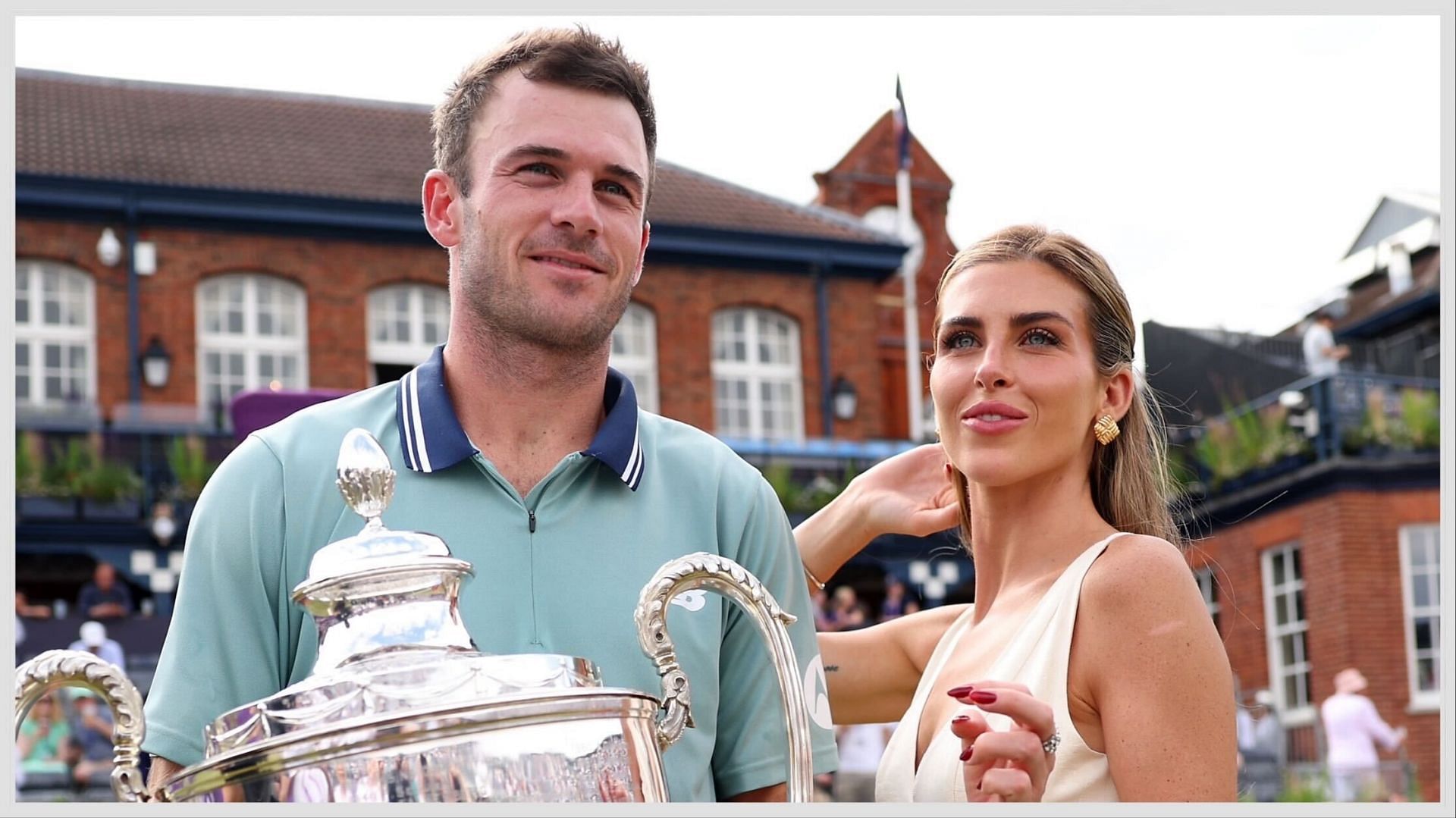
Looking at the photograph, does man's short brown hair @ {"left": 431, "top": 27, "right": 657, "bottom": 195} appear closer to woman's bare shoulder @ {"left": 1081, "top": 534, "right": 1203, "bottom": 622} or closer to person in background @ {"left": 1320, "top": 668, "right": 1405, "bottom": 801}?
woman's bare shoulder @ {"left": 1081, "top": 534, "right": 1203, "bottom": 622}

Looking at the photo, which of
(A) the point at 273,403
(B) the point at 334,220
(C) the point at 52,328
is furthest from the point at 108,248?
(A) the point at 273,403

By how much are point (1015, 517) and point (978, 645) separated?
191 mm

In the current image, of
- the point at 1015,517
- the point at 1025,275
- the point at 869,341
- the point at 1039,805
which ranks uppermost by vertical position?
the point at 869,341

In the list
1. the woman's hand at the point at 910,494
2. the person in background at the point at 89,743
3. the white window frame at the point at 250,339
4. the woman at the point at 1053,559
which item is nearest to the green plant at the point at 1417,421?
the white window frame at the point at 250,339

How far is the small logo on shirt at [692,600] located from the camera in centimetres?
213

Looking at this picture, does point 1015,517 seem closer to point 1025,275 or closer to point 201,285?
point 1025,275

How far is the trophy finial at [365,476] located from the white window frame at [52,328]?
18958 mm

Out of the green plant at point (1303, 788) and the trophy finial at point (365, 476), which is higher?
the trophy finial at point (365, 476)

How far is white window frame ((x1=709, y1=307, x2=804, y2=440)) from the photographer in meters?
22.5

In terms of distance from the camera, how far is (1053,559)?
2.56m

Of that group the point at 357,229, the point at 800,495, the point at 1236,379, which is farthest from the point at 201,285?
the point at 1236,379

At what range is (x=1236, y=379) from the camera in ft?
59.6

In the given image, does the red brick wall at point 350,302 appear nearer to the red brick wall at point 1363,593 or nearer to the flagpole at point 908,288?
the flagpole at point 908,288

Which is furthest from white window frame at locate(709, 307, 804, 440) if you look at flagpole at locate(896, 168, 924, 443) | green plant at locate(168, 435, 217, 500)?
green plant at locate(168, 435, 217, 500)
